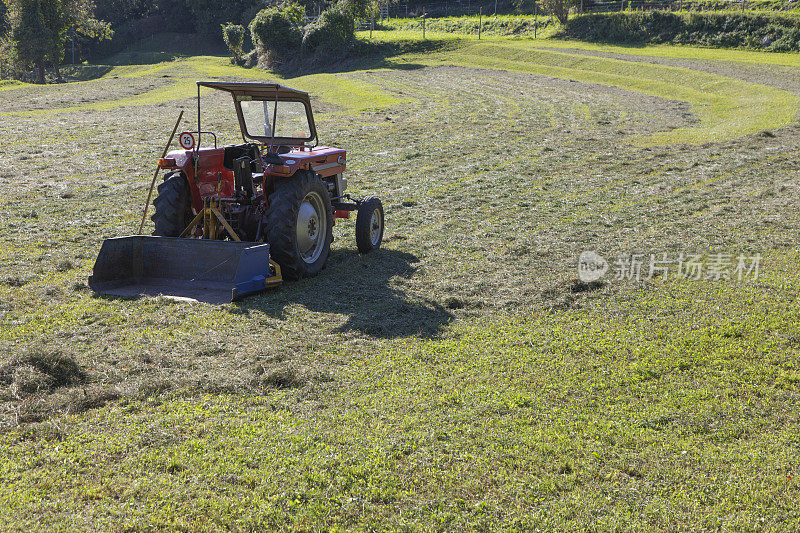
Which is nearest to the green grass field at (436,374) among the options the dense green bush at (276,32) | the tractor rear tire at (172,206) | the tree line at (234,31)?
the tractor rear tire at (172,206)

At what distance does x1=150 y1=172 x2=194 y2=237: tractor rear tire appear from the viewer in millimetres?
9164

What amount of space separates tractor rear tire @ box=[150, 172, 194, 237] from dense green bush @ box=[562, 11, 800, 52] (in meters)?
41.5

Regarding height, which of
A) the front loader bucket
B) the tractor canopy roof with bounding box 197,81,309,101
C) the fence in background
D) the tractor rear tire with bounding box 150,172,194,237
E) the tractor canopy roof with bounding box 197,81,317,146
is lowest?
the front loader bucket

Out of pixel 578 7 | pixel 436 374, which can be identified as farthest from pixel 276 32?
pixel 436 374

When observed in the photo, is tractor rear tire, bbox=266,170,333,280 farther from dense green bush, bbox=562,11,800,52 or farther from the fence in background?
the fence in background

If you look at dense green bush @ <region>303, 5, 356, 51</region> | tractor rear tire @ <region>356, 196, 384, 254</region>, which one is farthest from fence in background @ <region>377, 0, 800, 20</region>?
tractor rear tire @ <region>356, 196, 384, 254</region>

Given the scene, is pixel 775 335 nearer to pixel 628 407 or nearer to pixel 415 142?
pixel 628 407

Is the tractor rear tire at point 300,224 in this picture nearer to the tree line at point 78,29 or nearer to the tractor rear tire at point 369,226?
the tractor rear tire at point 369,226

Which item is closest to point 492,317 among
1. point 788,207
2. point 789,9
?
A: point 788,207

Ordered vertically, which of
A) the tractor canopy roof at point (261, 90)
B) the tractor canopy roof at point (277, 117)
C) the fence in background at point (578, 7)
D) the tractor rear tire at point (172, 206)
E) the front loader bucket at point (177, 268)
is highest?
the fence in background at point (578, 7)

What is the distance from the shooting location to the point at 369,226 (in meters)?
10.3

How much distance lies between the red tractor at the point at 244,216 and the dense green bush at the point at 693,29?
130ft

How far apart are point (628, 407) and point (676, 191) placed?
9.53m

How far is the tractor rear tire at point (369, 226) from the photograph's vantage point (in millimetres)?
10242
